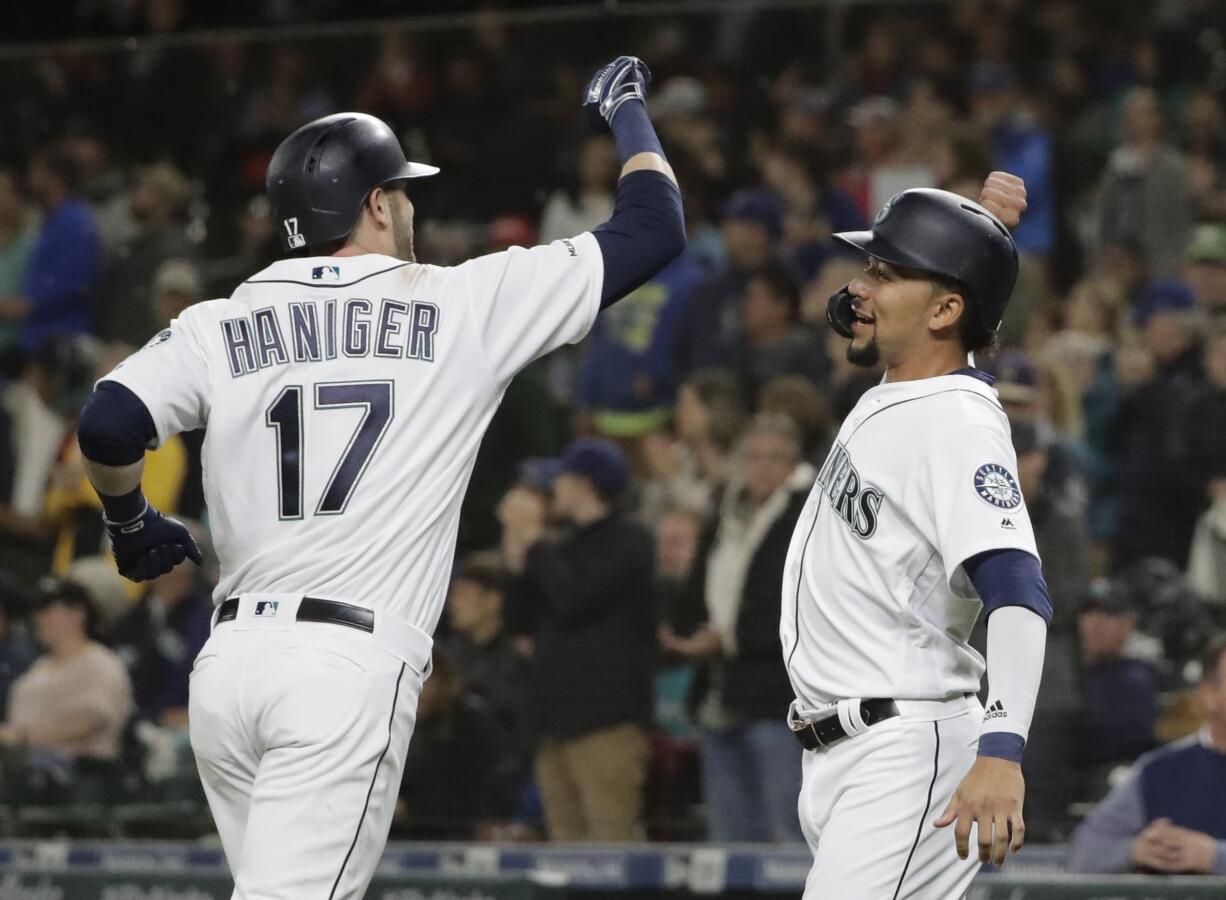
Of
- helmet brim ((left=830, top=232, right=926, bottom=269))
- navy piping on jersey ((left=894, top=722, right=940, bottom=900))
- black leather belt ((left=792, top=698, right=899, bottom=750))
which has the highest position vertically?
helmet brim ((left=830, top=232, right=926, bottom=269))

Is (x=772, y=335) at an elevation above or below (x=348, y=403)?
above

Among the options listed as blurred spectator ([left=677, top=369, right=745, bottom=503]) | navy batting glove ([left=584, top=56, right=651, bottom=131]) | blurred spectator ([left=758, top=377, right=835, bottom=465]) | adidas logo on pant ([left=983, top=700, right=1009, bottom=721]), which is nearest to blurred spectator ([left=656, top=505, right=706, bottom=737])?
blurred spectator ([left=677, top=369, right=745, bottom=503])

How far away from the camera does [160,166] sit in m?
7.56

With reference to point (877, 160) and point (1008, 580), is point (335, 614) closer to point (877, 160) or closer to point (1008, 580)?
point (1008, 580)

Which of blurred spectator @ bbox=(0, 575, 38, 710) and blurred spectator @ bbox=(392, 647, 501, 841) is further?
blurred spectator @ bbox=(0, 575, 38, 710)

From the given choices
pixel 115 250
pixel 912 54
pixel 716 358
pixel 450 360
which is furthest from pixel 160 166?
pixel 450 360

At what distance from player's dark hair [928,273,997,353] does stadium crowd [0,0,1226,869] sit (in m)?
2.79

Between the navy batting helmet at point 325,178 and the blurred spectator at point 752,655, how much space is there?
118 inches

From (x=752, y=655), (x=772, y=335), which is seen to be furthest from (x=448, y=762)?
(x=772, y=335)

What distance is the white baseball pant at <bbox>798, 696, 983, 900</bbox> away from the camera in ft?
9.97

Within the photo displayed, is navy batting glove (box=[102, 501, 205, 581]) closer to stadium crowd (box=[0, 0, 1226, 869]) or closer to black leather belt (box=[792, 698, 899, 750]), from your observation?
black leather belt (box=[792, 698, 899, 750])

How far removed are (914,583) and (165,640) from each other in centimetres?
443

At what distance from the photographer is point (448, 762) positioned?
21.6 ft

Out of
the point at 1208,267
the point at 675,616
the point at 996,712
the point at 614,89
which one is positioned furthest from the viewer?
the point at 1208,267
